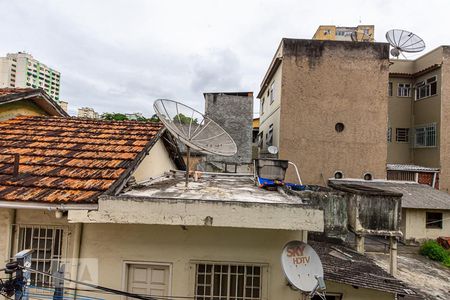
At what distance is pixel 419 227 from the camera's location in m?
18.0

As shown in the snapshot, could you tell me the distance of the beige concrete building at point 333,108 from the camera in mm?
19000

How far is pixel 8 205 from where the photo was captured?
185 inches

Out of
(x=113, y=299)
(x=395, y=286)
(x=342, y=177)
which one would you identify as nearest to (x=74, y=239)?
(x=113, y=299)

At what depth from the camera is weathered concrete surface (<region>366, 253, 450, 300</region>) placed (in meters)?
11.2

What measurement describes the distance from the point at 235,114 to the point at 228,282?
706 inches

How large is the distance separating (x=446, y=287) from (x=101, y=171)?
47.6ft

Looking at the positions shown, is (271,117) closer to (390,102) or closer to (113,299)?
(390,102)

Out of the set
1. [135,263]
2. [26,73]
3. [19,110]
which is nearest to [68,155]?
[135,263]

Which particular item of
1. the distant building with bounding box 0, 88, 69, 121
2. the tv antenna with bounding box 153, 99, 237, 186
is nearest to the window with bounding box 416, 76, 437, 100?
the tv antenna with bounding box 153, 99, 237, 186

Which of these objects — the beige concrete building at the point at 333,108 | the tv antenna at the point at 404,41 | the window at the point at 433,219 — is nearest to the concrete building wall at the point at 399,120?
the tv antenna at the point at 404,41

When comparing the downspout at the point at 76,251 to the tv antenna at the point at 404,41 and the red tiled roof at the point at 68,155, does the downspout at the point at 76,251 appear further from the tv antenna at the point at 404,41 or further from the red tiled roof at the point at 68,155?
the tv antenna at the point at 404,41

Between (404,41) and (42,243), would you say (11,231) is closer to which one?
(42,243)

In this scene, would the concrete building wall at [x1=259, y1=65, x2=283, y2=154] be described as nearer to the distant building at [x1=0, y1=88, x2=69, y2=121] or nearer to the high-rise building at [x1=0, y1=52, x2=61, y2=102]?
the distant building at [x1=0, y1=88, x2=69, y2=121]

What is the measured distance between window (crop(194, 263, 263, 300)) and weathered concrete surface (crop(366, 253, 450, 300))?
29.5 feet
